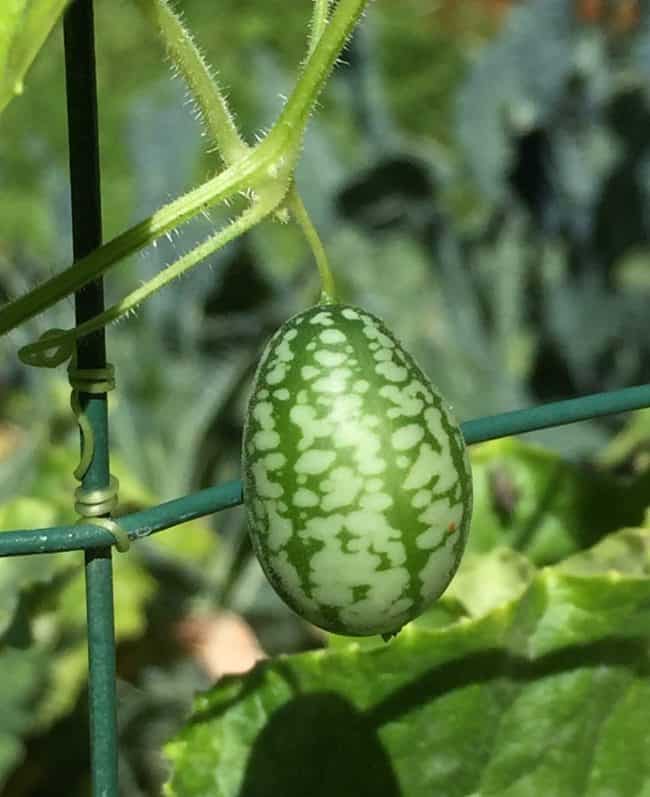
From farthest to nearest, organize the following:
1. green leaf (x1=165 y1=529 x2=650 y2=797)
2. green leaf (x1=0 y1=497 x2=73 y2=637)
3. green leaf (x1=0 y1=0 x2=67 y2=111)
Result: green leaf (x1=0 y1=497 x2=73 y2=637) → green leaf (x1=165 y1=529 x2=650 y2=797) → green leaf (x1=0 y1=0 x2=67 y2=111)

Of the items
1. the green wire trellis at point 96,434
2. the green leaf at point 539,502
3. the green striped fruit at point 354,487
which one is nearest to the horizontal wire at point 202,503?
the green wire trellis at point 96,434

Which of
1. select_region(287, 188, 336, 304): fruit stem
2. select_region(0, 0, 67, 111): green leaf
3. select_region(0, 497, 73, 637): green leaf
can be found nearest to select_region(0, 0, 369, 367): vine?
select_region(287, 188, 336, 304): fruit stem

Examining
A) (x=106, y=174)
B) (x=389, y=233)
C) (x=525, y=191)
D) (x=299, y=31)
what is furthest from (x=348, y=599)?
(x=299, y=31)

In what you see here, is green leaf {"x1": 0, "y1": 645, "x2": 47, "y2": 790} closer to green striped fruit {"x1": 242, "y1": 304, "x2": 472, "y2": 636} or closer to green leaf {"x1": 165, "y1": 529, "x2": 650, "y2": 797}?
green leaf {"x1": 165, "y1": 529, "x2": 650, "y2": 797}

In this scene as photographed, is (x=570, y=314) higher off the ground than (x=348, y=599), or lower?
lower

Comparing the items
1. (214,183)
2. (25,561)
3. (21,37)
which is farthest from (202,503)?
(25,561)

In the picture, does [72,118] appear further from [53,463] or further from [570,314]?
[570,314]

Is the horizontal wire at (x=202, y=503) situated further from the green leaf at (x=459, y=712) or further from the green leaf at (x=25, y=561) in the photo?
the green leaf at (x=25, y=561)
